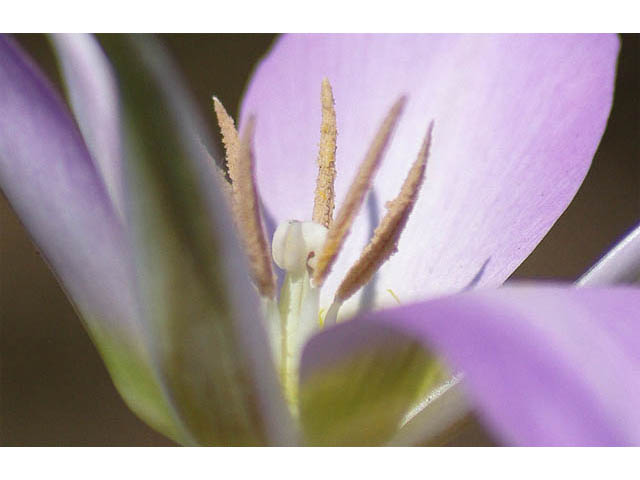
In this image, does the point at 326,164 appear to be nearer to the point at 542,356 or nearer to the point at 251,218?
the point at 251,218

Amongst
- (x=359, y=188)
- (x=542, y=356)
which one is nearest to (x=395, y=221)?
(x=359, y=188)

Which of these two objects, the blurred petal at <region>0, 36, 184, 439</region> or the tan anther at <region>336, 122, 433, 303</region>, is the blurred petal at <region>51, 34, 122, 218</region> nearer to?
the blurred petal at <region>0, 36, 184, 439</region>

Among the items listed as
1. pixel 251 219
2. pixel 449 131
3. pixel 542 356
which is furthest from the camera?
pixel 449 131

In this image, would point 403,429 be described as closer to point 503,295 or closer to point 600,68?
point 503,295

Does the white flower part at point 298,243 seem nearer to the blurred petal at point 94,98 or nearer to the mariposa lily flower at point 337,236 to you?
the mariposa lily flower at point 337,236

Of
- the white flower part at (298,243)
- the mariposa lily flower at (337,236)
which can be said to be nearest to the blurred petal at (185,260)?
the mariposa lily flower at (337,236)
